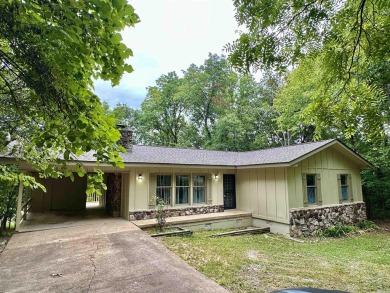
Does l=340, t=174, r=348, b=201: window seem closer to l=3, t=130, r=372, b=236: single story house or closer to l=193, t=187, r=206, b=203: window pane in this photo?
Answer: l=3, t=130, r=372, b=236: single story house

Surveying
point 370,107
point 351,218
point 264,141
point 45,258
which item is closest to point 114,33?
point 370,107

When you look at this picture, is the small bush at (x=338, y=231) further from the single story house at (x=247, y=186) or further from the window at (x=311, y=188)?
the window at (x=311, y=188)

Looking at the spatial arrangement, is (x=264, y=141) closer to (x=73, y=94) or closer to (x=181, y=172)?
(x=181, y=172)

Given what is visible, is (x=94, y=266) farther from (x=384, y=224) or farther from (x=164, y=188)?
(x=384, y=224)

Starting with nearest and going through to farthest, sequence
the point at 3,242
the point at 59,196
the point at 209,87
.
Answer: the point at 3,242 → the point at 59,196 → the point at 209,87

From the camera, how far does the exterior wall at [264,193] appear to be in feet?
28.6

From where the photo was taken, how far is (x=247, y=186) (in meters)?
10.5

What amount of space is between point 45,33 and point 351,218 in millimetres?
12513

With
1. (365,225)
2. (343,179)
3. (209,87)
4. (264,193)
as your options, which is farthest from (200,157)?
(209,87)

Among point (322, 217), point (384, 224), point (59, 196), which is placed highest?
point (59, 196)

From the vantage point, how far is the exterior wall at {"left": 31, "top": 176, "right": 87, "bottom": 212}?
11125mm

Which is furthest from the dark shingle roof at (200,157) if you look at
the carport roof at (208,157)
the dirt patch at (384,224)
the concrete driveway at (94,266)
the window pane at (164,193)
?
the dirt patch at (384,224)

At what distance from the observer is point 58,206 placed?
11.6 meters

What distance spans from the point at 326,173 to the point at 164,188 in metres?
7.00
